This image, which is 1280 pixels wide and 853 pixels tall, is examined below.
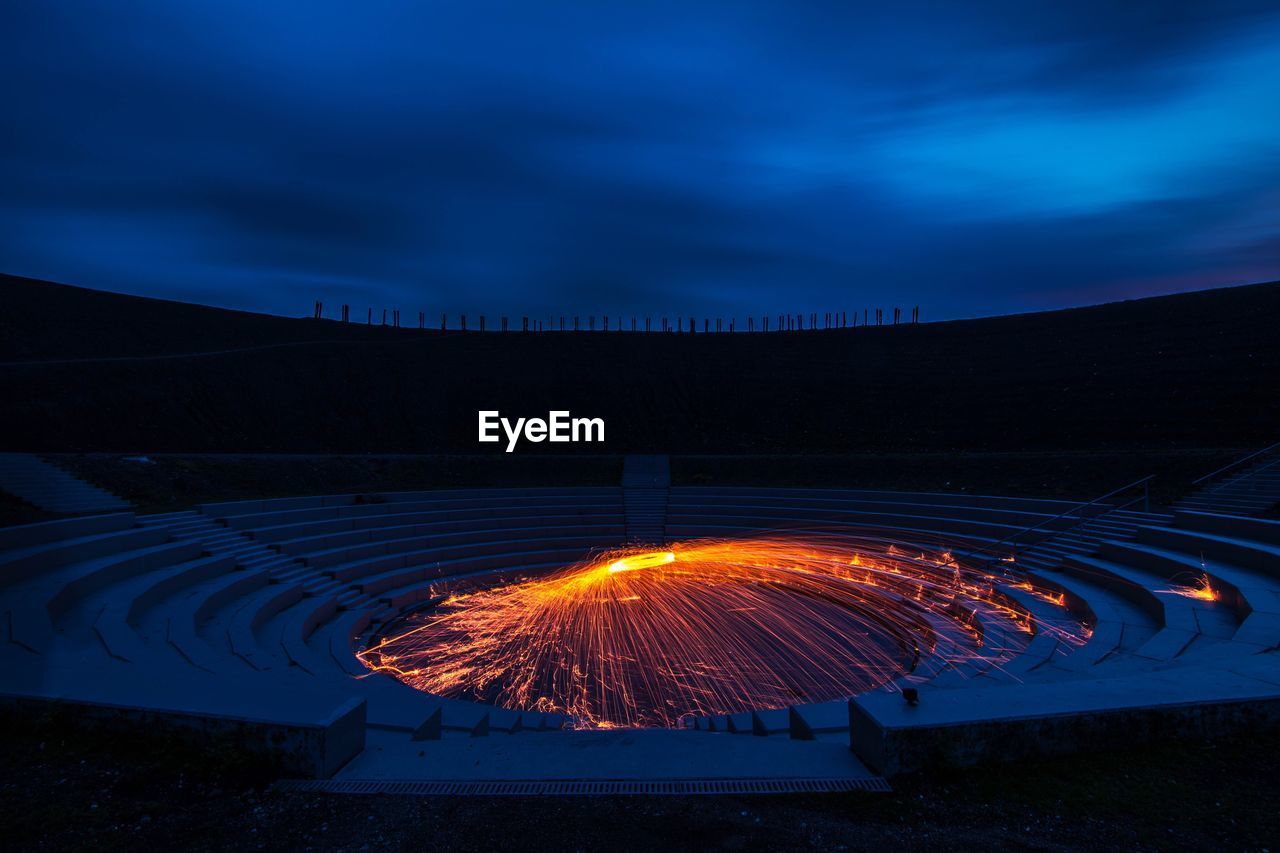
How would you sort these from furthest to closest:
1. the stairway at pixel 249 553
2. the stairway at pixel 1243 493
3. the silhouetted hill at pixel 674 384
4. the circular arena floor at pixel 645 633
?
the silhouetted hill at pixel 674 384
the stairway at pixel 1243 493
the stairway at pixel 249 553
the circular arena floor at pixel 645 633

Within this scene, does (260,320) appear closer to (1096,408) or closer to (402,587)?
(402,587)

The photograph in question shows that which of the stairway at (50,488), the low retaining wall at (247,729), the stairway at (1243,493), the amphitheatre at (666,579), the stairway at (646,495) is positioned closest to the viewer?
the low retaining wall at (247,729)

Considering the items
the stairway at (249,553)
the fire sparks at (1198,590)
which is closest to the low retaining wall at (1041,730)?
the fire sparks at (1198,590)

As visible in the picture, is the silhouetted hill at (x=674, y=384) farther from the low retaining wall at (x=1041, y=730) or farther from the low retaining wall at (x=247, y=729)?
the low retaining wall at (x=247, y=729)

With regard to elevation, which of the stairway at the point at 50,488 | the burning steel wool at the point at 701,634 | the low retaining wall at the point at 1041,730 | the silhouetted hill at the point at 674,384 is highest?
the silhouetted hill at the point at 674,384

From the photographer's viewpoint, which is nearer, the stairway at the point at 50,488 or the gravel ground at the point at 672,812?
the gravel ground at the point at 672,812

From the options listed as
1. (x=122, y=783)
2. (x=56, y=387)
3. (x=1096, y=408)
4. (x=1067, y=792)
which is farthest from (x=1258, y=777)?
(x=56, y=387)

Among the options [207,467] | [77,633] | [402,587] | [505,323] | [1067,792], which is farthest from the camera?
[505,323]
